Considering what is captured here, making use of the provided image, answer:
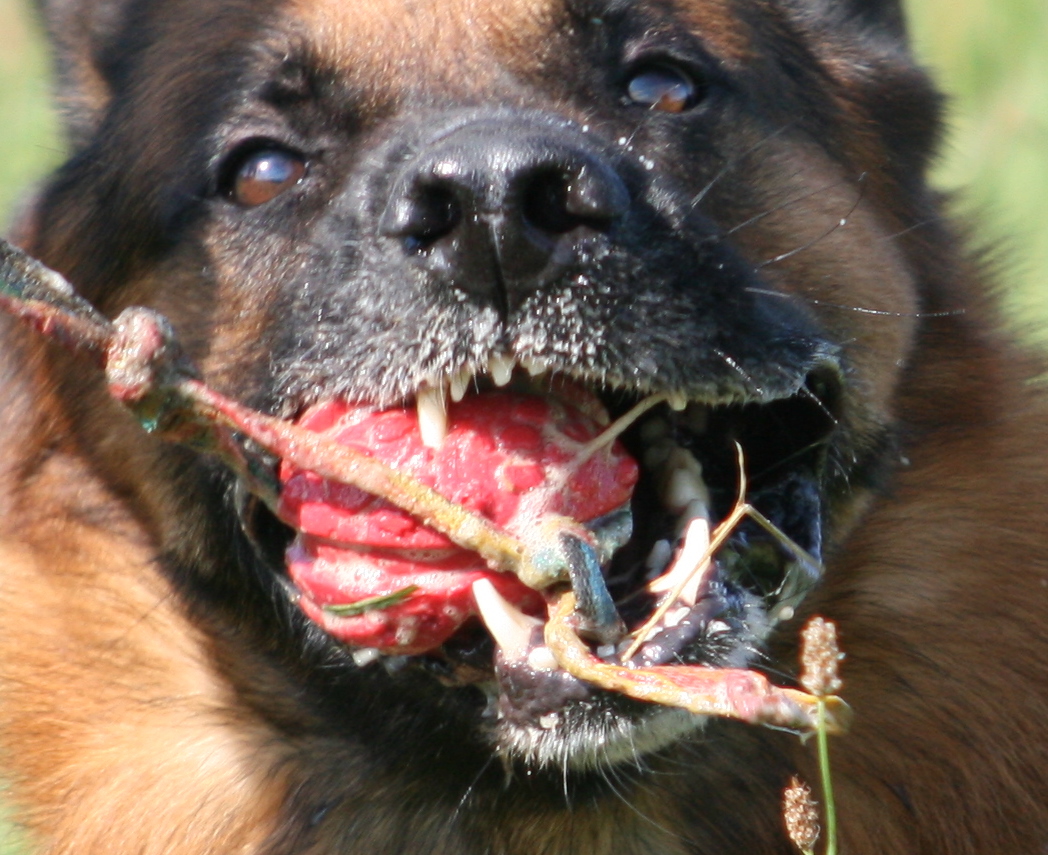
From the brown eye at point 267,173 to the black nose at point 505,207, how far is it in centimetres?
60

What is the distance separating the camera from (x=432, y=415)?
2.83 meters

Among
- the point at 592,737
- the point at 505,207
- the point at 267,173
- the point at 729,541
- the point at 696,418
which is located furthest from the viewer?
the point at 267,173

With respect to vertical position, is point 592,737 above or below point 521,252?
below

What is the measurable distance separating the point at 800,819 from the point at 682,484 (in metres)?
0.63

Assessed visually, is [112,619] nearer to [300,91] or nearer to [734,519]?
[300,91]

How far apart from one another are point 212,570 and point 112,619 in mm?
319

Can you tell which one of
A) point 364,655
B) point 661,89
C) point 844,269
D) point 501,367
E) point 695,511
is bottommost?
point 364,655

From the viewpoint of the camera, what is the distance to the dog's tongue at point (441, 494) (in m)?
2.73

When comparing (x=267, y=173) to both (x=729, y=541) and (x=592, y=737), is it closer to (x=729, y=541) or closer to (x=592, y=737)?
(x=729, y=541)

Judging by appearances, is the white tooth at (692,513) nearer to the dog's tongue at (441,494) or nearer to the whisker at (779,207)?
the dog's tongue at (441,494)

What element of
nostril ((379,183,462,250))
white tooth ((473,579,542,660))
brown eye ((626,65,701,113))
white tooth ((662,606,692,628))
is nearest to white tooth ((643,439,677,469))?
white tooth ((662,606,692,628))

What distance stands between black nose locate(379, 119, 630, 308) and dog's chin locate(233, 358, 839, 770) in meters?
0.21

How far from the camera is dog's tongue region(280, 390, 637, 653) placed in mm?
2732

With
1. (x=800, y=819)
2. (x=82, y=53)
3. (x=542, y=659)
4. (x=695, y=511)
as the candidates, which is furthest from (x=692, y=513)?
(x=82, y=53)
